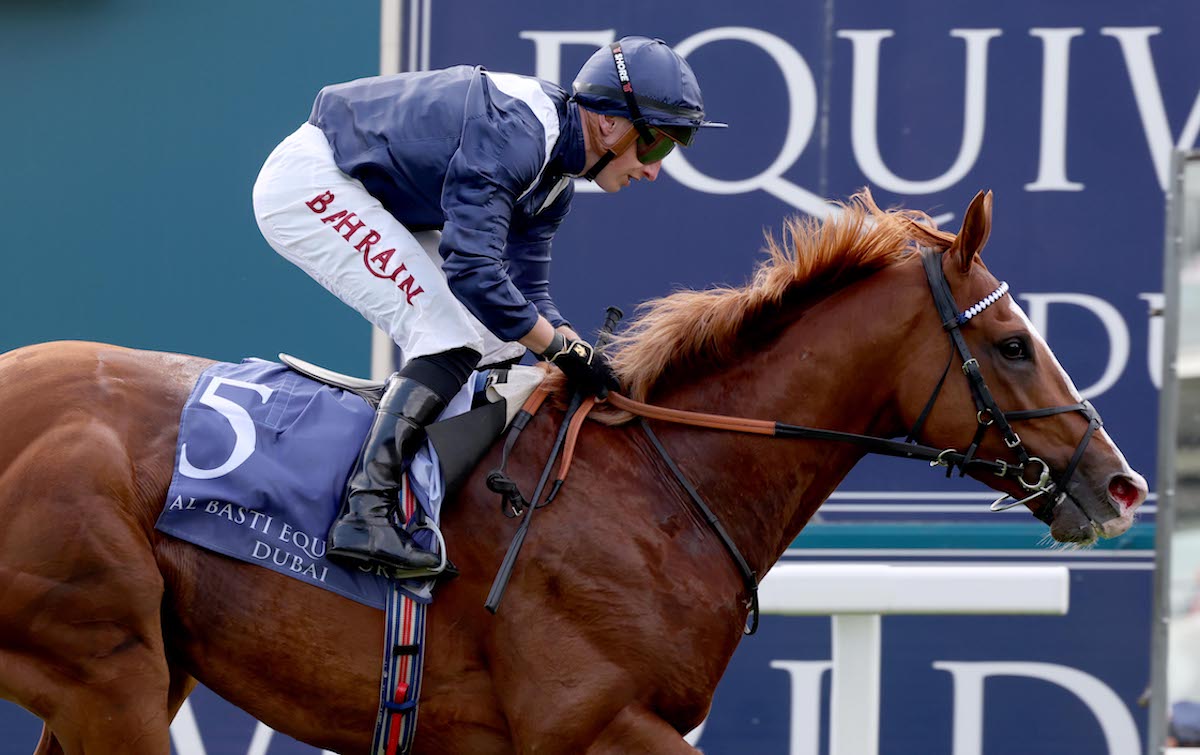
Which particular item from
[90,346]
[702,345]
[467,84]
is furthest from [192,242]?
[702,345]

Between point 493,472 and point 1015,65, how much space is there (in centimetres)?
257

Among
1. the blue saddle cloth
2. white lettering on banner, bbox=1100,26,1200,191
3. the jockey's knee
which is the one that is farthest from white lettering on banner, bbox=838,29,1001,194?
the blue saddle cloth

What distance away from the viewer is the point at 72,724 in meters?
2.86

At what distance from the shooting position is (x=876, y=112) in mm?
4582

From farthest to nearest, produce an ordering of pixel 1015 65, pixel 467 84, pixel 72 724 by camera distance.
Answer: pixel 1015 65
pixel 467 84
pixel 72 724

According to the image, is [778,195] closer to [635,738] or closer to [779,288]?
[779,288]

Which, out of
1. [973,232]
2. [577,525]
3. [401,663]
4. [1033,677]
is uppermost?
[973,232]

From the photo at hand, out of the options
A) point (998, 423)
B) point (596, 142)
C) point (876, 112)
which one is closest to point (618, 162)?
point (596, 142)

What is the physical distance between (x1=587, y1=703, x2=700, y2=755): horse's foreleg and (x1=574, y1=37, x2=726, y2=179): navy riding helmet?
1259mm

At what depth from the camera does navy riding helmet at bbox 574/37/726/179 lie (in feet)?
9.87

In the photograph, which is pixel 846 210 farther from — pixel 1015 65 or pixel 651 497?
pixel 1015 65

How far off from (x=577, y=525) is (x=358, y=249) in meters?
0.79

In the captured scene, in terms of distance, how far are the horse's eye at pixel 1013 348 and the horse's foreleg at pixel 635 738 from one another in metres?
1.07

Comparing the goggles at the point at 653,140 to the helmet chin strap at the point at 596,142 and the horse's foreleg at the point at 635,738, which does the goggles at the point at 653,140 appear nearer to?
the helmet chin strap at the point at 596,142
